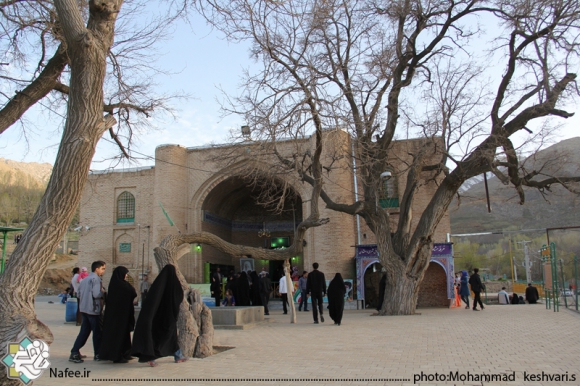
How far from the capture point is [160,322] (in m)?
6.14

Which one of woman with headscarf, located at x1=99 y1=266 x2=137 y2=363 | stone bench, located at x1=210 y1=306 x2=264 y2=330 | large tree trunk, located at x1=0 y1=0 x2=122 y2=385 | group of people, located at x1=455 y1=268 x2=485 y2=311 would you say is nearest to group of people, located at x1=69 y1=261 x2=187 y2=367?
woman with headscarf, located at x1=99 y1=266 x2=137 y2=363

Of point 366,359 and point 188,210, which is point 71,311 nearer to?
point 366,359

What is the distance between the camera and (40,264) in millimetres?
4941

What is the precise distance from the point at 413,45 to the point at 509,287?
92.1 feet

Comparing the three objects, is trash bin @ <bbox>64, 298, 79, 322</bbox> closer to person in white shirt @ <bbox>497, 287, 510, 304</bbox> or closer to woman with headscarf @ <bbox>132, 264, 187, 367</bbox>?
woman with headscarf @ <bbox>132, 264, 187, 367</bbox>

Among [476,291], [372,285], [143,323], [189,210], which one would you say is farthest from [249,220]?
[143,323]

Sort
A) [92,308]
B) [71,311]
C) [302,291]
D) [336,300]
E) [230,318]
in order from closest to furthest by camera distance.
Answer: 1. [92,308]
2. [230,318]
3. [336,300]
4. [71,311]
5. [302,291]

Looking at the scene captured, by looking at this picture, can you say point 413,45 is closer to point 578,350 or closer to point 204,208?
point 578,350

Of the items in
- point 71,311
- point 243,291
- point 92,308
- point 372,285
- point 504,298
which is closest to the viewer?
point 92,308

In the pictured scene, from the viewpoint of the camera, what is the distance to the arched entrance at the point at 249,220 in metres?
24.4

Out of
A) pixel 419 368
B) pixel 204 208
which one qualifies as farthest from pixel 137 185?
pixel 419 368

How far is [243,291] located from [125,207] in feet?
38.8

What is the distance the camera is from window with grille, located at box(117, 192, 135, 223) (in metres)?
23.7

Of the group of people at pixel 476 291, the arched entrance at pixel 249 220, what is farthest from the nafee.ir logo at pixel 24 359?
the arched entrance at pixel 249 220
